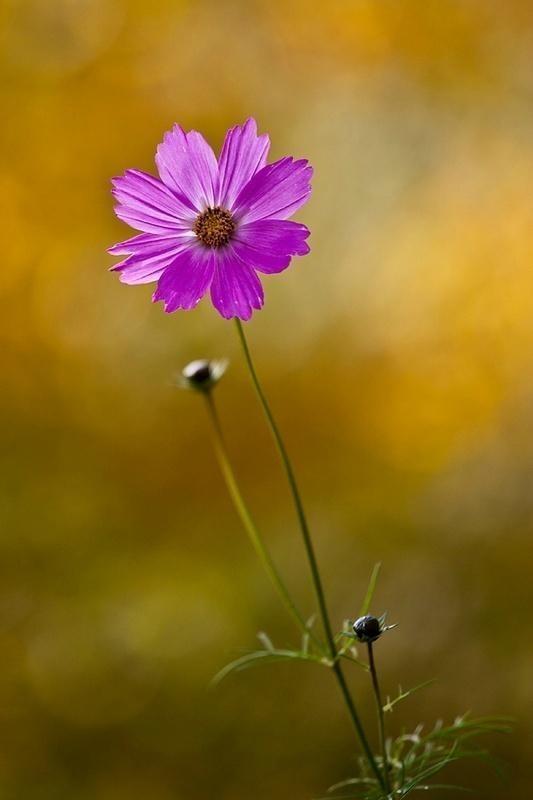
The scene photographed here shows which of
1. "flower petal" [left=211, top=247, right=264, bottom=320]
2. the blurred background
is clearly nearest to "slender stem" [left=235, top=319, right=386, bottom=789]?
"flower petal" [left=211, top=247, right=264, bottom=320]

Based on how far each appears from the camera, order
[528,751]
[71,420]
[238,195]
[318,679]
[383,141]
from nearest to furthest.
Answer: [238,195] → [528,751] → [318,679] → [71,420] → [383,141]

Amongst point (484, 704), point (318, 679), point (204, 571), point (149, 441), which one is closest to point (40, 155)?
point (149, 441)

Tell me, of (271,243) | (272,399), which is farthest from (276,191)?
(272,399)

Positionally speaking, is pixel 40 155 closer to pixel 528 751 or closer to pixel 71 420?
pixel 71 420

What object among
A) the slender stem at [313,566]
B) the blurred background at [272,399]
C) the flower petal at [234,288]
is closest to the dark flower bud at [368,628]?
the slender stem at [313,566]

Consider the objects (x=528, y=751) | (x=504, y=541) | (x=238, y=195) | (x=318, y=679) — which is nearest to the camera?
(x=238, y=195)

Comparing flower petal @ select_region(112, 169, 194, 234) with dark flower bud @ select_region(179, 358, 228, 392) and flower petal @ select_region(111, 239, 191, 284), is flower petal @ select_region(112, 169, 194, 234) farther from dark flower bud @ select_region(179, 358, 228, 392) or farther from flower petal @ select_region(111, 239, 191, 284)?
dark flower bud @ select_region(179, 358, 228, 392)

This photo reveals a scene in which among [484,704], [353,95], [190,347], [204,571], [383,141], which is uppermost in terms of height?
[353,95]
